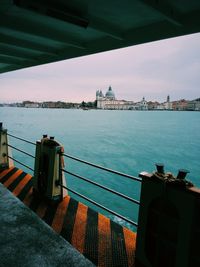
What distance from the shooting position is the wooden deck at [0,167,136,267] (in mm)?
2516

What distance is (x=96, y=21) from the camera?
9.86 ft

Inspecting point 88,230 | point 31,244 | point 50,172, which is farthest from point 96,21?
point 31,244

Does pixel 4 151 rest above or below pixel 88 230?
above

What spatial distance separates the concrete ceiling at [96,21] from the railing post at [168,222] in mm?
1906

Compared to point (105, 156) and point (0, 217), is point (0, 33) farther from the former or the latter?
point (105, 156)

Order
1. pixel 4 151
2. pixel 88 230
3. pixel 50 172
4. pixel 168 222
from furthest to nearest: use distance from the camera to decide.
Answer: pixel 4 151 < pixel 50 172 < pixel 88 230 < pixel 168 222

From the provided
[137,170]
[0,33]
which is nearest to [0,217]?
[0,33]

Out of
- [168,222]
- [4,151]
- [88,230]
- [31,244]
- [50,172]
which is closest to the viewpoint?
[168,222]

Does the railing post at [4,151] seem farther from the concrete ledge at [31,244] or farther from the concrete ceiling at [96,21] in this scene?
the concrete ceiling at [96,21]

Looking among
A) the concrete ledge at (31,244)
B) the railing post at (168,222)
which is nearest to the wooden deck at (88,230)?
the concrete ledge at (31,244)

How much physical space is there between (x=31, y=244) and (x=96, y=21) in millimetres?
3127

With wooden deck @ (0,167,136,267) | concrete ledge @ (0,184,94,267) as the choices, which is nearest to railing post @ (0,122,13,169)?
wooden deck @ (0,167,136,267)

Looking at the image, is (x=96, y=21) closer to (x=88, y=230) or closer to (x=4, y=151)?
(x=88, y=230)

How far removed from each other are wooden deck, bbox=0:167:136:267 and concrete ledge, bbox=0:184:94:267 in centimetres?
14
